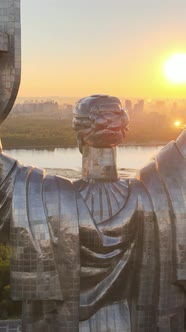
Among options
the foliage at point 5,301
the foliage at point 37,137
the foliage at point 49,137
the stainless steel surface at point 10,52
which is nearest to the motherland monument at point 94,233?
the stainless steel surface at point 10,52

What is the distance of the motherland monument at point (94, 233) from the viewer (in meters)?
3.64

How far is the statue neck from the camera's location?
3.94 m

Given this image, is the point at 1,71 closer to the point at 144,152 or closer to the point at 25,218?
the point at 25,218

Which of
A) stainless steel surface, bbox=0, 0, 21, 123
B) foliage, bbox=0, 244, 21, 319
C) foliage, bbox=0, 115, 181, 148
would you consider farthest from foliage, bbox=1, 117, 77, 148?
stainless steel surface, bbox=0, 0, 21, 123

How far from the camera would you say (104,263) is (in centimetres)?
382

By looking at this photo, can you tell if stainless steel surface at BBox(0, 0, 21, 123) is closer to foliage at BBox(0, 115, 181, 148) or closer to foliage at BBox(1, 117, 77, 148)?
foliage at BBox(0, 115, 181, 148)

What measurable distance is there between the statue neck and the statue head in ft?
0.18

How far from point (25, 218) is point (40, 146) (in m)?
16.9

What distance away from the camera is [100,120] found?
3.79 metres

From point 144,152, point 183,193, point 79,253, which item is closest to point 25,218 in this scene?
point 79,253

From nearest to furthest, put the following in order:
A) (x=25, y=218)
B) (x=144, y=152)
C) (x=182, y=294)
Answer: (x=25, y=218), (x=182, y=294), (x=144, y=152)

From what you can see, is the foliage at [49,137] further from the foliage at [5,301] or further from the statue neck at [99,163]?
the statue neck at [99,163]

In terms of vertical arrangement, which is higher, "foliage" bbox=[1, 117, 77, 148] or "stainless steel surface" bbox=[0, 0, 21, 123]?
"stainless steel surface" bbox=[0, 0, 21, 123]

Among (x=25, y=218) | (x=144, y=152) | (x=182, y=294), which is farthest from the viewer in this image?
(x=144, y=152)
